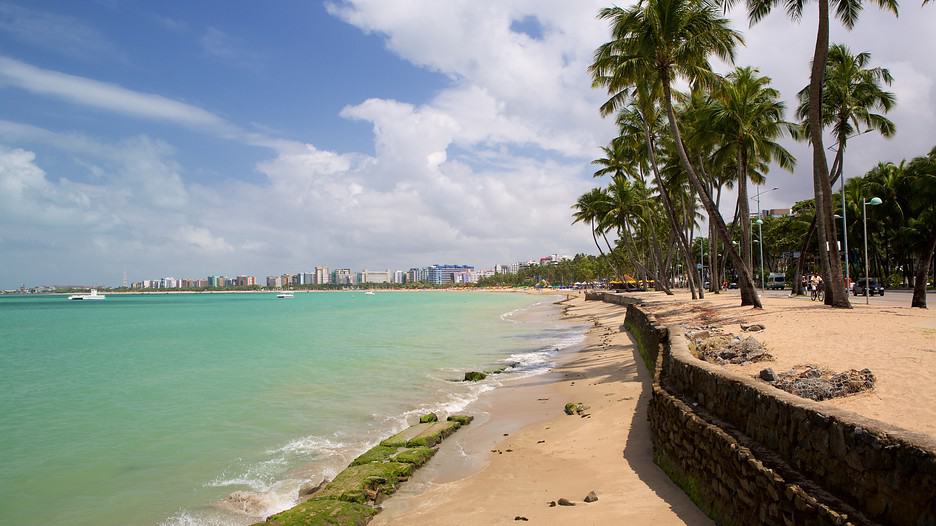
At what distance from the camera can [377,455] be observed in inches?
340

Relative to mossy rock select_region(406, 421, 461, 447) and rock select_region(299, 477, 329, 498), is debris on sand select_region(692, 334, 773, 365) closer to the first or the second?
mossy rock select_region(406, 421, 461, 447)

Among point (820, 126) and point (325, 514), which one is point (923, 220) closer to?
point (820, 126)

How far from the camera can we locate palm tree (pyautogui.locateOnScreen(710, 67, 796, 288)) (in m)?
24.0

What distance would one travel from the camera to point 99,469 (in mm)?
9578

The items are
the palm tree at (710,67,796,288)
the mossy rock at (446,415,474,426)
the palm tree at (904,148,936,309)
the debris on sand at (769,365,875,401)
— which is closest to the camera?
the debris on sand at (769,365,875,401)

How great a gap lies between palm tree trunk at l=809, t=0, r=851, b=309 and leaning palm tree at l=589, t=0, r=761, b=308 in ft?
7.77

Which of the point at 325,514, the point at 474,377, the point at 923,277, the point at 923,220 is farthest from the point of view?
the point at 923,220

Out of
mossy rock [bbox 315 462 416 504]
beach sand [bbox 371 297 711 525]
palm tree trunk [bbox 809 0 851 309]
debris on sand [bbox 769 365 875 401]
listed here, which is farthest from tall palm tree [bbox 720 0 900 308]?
mossy rock [bbox 315 462 416 504]

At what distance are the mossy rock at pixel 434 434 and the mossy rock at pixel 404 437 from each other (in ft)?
0.27

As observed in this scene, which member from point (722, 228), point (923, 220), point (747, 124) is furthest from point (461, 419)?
point (923, 220)

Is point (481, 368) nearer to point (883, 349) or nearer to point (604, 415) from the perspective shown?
point (604, 415)

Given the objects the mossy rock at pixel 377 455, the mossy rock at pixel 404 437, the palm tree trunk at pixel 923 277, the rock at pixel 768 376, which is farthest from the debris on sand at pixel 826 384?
the palm tree trunk at pixel 923 277

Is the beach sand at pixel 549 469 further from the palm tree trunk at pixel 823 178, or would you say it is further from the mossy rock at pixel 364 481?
the palm tree trunk at pixel 823 178

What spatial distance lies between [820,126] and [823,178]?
1.53 metres
